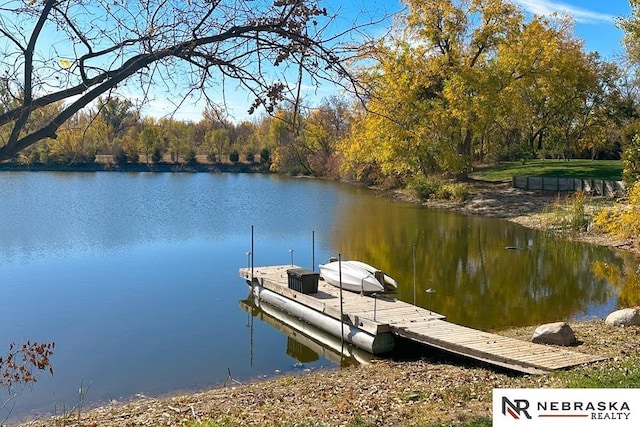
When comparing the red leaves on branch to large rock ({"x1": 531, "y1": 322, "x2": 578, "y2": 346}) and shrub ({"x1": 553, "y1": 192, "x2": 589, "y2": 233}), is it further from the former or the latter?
shrub ({"x1": 553, "y1": 192, "x2": 589, "y2": 233})

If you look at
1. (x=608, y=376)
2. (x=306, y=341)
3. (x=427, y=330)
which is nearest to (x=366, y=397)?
(x=608, y=376)

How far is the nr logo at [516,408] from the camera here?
563 cm

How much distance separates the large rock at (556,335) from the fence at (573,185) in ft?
64.5

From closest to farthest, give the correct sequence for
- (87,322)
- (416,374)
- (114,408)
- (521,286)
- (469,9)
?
1. (114,408)
2. (416,374)
3. (87,322)
4. (521,286)
5. (469,9)

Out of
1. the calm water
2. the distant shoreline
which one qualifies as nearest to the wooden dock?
the calm water

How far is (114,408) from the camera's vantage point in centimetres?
902

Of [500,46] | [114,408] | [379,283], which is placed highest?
[500,46]

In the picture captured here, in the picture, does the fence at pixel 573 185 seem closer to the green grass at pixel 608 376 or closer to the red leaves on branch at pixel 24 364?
the green grass at pixel 608 376

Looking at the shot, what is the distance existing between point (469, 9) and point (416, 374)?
31425mm

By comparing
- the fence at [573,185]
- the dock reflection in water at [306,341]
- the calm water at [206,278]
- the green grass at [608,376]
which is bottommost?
the dock reflection in water at [306,341]

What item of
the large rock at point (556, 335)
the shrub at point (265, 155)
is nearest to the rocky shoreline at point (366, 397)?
the large rock at point (556, 335)

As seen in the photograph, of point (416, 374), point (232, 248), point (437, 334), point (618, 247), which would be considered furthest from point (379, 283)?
point (618, 247)

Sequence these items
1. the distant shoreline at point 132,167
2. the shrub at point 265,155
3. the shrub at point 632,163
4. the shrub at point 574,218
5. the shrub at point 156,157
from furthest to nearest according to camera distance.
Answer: the shrub at point 265,155
the shrub at point 156,157
the distant shoreline at point 132,167
the shrub at point 574,218
the shrub at point 632,163

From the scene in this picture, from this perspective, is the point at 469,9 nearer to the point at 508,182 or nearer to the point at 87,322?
the point at 508,182
